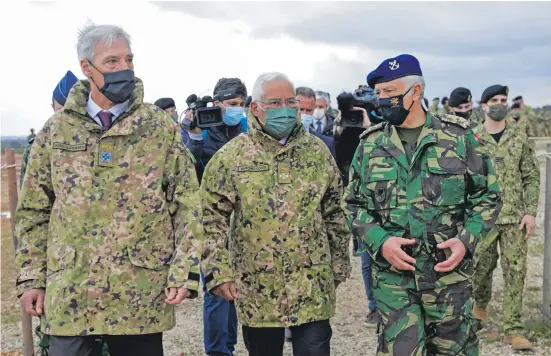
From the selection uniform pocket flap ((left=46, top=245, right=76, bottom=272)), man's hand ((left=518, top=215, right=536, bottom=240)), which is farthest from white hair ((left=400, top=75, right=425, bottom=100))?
man's hand ((left=518, top=215, right=536, bottom=240))

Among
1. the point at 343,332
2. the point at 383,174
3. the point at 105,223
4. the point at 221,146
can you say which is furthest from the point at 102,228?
the point at 343,332

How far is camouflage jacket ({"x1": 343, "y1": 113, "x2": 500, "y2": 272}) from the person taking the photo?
3.40m

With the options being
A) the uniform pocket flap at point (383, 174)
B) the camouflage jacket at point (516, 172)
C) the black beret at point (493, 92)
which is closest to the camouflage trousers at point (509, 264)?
the camouflage jacket at point (516, 172)

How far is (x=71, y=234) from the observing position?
10.1 ft

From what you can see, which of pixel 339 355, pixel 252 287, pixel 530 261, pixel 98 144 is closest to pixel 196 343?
pixel 339 355

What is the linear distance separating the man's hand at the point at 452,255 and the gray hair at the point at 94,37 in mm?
1975

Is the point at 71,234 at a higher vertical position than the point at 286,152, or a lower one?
lower

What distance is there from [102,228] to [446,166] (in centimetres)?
183

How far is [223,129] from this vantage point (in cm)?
536

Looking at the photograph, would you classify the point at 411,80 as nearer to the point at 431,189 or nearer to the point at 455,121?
the point at 455,121

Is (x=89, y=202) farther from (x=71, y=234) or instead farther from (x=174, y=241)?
(x=174, y=241)

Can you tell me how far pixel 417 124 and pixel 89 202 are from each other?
1.84 meters

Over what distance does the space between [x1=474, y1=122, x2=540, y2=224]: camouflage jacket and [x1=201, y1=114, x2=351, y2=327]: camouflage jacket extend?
251 cm

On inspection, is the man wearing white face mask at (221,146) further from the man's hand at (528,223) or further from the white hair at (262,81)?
the man's hand at (528,223)
